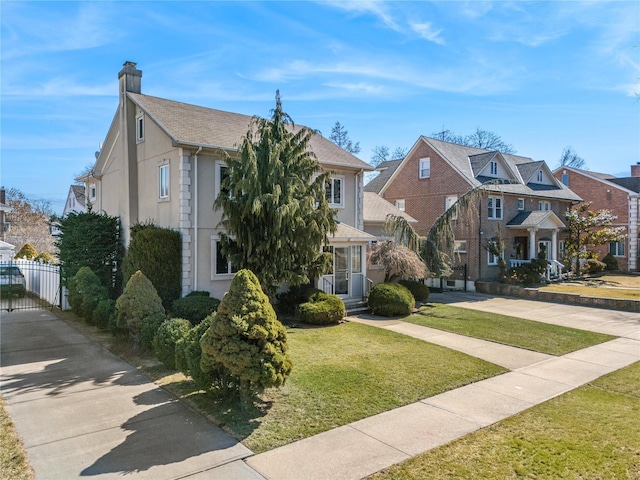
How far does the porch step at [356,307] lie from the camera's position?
16109 millimetres

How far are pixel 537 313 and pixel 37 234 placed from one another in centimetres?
4008

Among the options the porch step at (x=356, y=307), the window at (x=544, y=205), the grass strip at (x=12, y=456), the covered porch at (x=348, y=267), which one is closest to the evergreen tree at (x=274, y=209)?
the covered porch at (x=348, y=267)

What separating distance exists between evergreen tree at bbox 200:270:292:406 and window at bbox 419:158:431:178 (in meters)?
22.7

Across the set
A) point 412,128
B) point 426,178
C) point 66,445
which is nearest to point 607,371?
point 66,445

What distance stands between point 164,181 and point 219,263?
3603 mm

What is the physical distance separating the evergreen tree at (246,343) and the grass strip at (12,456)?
8.00 ft

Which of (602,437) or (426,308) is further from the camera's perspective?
(426,308)

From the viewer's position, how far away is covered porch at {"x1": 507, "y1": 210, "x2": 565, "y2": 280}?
26219 mm

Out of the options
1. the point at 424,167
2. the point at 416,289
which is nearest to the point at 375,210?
the point at 416,289

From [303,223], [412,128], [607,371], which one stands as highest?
[412,128]

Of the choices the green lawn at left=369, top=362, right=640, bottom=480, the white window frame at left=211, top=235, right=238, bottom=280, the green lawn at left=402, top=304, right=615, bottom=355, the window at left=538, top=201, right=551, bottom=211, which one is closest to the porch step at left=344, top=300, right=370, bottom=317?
the green lawn at left=402, top=304, right=615, bottom=355

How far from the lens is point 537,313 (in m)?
17.2

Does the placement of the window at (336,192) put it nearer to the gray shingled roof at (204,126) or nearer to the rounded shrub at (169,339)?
the gray shingled roof at (204,126)

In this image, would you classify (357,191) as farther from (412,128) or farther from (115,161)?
(412,128)
